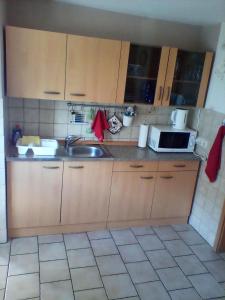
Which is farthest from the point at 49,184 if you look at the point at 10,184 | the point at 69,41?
the point at 69,41

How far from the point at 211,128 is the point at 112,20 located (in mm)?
1528

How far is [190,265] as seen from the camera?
2.53m

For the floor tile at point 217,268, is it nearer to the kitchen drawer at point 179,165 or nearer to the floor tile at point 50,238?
the kitchen drawer at point 179,165

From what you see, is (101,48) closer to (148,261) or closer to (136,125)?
(136,125)

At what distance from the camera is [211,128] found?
9.38 ft

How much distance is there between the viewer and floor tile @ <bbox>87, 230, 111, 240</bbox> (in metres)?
2.79

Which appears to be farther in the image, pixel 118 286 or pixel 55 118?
pixel 55 118

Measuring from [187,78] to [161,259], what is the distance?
6.13 feet

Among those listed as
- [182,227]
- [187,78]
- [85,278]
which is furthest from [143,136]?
[85,278]

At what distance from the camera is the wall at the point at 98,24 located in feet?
8.39

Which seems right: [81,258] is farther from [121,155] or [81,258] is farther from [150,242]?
[121,155]

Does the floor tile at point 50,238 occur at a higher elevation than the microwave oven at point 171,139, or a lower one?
lower

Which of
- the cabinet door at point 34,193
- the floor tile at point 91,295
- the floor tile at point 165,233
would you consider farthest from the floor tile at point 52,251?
the floor tile at point 165,233

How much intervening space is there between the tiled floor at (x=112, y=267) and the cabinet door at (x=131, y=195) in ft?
0.66
